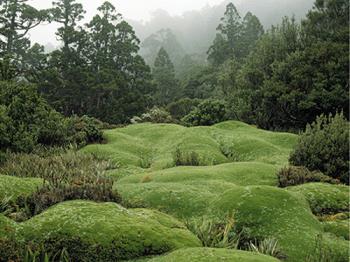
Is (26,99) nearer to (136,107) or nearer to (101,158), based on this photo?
(101,158)

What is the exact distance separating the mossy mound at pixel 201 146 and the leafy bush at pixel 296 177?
160 inches

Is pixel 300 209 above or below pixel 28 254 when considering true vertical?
below

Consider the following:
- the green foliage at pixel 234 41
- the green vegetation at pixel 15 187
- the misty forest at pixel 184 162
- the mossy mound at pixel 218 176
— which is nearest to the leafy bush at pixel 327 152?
the misty forest at pixel 184 162

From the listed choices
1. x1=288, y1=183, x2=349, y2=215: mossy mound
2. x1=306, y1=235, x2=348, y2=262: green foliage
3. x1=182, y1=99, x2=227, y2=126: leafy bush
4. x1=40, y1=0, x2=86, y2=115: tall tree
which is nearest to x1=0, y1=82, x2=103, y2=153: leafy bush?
x1=182, y1=99, x2=227, y2=126: leafy bush

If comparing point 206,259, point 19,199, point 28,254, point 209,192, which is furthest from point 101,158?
point 206,259

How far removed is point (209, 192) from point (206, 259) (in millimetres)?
6797

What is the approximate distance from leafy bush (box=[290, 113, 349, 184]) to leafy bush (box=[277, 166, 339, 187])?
1761 mm

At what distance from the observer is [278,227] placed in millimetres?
10156

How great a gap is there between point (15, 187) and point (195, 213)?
4805 mm

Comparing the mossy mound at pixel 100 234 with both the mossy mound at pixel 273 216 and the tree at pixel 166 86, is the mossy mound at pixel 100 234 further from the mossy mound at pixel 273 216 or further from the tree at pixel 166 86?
the tree at pixel 166 86

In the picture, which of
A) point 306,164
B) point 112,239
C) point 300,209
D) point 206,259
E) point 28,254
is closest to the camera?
point 206,259

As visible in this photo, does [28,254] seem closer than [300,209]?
Yes

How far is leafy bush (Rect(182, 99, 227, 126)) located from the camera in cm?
3541

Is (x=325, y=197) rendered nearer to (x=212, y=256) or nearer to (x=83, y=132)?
(x=212, y=256)
